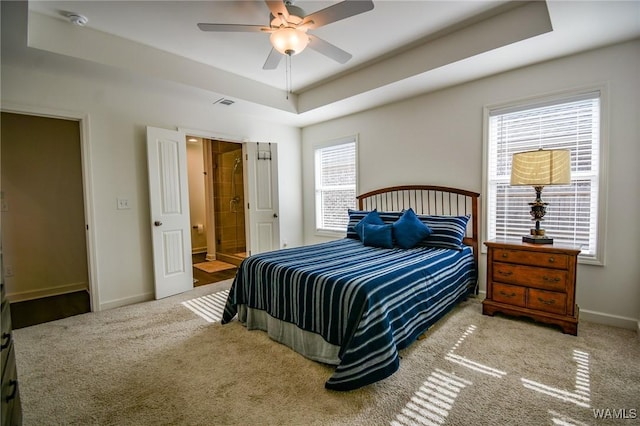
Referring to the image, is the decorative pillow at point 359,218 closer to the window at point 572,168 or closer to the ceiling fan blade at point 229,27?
the window at point 572,168

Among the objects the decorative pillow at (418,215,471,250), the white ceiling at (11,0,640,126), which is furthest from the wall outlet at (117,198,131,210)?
the decorative pillow at (418,215,471,250)

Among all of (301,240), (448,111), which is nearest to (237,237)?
(301,240)

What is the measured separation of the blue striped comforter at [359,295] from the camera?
181 centimetres

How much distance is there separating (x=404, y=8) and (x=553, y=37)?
4.19ft

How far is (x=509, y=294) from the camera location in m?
2.76

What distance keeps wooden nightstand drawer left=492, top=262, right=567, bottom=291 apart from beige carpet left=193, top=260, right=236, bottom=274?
418cm

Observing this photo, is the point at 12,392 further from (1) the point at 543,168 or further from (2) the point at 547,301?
(1) the point at 543,168

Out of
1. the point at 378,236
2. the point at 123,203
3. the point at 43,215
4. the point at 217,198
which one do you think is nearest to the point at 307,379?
the point at 378,236

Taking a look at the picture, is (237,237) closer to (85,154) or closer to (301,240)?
(301,240)

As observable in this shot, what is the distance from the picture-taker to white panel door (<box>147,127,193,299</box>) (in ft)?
11.9

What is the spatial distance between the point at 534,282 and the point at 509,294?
0.24 metres

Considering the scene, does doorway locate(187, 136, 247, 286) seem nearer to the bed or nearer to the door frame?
the door frame

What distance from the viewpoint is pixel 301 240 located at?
5648 millimetres

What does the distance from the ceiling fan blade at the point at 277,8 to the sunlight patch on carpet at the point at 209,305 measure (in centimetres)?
278
